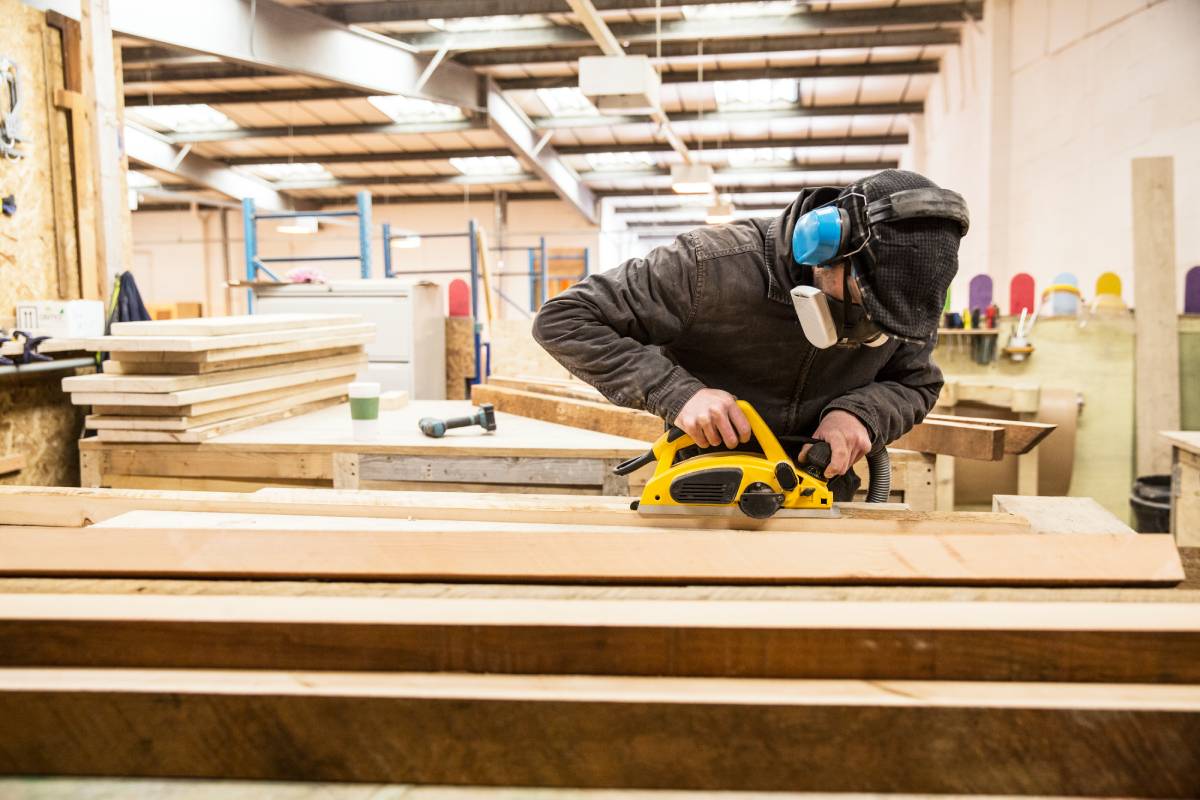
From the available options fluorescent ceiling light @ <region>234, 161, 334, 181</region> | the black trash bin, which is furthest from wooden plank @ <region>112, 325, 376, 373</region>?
fluorescent ceiling light @ <region>234, 161, 334, 181</region>

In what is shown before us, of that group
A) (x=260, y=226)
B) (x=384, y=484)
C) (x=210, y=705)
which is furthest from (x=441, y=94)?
(x=260, y=226)

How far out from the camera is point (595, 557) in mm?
1271

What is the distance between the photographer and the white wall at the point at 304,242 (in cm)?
1711

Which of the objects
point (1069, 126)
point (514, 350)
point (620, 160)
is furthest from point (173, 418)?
point (620, 160)

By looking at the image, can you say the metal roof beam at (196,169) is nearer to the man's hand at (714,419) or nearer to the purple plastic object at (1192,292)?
the man's hand at (714,419)

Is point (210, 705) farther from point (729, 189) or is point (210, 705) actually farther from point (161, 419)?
point (729, 189)

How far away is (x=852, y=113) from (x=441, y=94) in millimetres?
5505

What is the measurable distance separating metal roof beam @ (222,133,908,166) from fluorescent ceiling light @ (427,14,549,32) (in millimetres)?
4938

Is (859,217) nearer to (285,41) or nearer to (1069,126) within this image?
(1069,126)

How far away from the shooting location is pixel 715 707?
3.17 feet

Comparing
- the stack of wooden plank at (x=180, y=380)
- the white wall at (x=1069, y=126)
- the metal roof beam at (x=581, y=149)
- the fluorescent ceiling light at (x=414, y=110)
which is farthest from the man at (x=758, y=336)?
the metal roof beam at (x=581, y=149)

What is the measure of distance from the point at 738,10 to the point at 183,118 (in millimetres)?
7829

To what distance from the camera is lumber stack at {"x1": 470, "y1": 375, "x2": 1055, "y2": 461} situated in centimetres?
256

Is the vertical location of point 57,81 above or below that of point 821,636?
above
